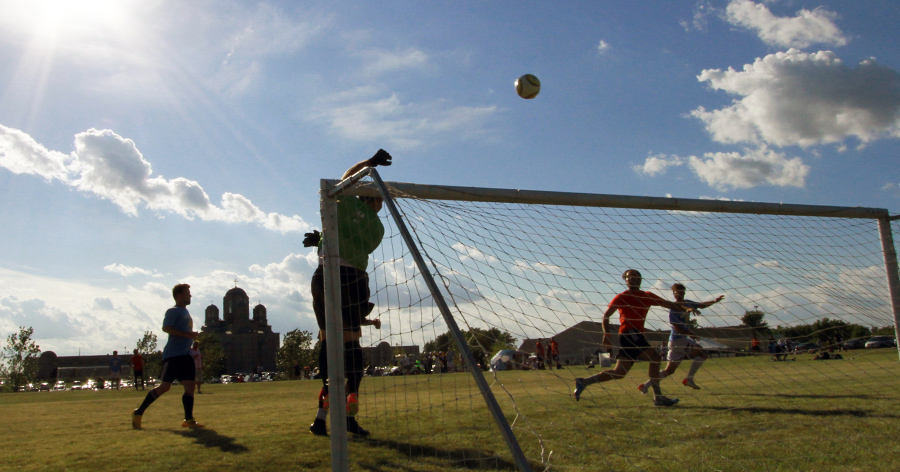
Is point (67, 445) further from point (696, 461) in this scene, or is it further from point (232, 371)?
point (232, 371)

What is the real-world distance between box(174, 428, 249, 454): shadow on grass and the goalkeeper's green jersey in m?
1.45

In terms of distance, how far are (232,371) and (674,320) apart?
9657 cm

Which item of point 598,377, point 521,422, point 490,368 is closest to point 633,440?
point 521,422

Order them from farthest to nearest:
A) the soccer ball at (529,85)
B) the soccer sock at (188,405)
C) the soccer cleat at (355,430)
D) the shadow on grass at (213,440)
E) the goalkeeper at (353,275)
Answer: the soccer ball at (529,85) < the soccer sock at (188,405) < the soccer cleat at (355,430) < the goalkeeper at (353,275) < the shadow on grass at (213,440)

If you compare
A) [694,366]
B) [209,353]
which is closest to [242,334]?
[209,353]

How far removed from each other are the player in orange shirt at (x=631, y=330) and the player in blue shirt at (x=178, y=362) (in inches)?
142

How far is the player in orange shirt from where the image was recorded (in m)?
5.17

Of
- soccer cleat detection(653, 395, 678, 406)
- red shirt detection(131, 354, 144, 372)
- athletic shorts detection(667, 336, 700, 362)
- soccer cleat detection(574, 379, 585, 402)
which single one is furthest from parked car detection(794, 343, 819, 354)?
red shirt detection(131, 354, 144, 372)

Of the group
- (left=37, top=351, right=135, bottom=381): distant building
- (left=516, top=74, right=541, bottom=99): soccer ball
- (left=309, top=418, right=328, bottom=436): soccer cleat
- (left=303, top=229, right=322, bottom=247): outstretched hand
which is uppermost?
(left=516, top=74, right=541, bottom=99): soccer ball

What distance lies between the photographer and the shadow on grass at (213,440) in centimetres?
359

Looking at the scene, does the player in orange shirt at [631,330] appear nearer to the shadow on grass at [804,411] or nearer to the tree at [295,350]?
the shadow on grass at [804,411]

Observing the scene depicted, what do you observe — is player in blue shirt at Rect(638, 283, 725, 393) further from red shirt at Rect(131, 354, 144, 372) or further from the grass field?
red shirt at Rect(131, 354, 144, 372)

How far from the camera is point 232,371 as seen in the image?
91.2 m

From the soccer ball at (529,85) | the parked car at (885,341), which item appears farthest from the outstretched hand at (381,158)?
the parked car at (885,341)
